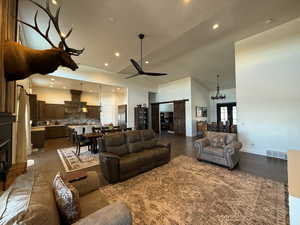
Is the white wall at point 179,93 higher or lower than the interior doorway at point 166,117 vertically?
higher

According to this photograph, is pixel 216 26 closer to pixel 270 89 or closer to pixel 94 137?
pixel 270 89

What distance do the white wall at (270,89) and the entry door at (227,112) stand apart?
5.58 m

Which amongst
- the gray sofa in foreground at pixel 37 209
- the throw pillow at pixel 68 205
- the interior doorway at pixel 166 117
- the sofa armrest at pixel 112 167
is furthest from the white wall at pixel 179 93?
the throw pillow at pixel 68 205

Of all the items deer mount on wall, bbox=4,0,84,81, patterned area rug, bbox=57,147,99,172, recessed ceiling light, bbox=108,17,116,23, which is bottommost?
patterned area rug, bbox=57,147,99,172

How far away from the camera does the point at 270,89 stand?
4195 millimetres

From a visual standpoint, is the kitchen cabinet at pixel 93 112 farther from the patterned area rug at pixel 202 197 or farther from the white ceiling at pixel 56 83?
the patterned area rug at pixel 202 197

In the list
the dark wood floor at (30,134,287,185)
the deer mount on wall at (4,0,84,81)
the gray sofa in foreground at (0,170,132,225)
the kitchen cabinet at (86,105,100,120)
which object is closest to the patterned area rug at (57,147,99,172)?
the dark wood floor at (30,134,287,185)

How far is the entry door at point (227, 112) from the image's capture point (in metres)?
9.63

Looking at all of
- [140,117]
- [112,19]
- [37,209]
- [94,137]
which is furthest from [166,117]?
[37,209]

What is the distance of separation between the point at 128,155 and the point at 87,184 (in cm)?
153

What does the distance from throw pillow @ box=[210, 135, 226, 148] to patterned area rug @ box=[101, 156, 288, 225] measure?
87 centimetres

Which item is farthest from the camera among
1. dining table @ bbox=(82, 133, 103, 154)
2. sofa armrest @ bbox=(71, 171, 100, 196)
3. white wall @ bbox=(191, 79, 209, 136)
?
white wall @ bbox=(191, 79, 209, 136)

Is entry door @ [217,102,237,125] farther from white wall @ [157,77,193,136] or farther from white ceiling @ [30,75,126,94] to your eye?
white ceiling @ [30,75,126,94]

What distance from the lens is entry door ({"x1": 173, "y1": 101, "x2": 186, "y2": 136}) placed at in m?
8.37
